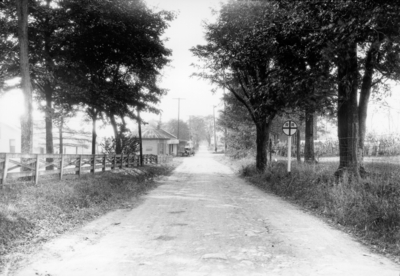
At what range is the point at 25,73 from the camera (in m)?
11.4

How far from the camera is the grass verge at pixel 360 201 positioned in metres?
6.07

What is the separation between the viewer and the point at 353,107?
37.5 feet

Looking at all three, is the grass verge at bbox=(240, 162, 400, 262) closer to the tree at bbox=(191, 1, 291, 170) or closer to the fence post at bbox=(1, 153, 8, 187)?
the tree at bbox=(191, 1, 291, 170)

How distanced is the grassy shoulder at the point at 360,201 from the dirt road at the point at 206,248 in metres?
0.47

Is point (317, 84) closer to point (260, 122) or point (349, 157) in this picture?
point (349, 157)

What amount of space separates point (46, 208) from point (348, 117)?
33.4 ft

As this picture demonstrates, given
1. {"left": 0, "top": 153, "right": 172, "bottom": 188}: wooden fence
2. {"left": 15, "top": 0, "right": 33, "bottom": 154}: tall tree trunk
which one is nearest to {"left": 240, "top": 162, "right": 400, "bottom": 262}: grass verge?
{"left": 0, "top": 153, "right": 172, "bottom": 188}: wooden fence

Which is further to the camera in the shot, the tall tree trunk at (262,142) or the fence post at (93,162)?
the tall tree trunk at (262,142)

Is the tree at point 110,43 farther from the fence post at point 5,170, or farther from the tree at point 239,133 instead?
the tree at point 239,133

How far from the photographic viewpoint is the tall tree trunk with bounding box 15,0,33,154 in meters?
11.3

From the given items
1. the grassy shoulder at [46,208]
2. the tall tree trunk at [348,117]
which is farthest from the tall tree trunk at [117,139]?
the tall tree trunk at [348,117]

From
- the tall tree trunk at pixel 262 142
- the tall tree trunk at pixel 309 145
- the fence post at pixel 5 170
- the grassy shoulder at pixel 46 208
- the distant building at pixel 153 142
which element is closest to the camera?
the grassy shoulder at pixel 46 208

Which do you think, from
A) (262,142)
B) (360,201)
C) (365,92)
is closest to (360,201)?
(360,201)

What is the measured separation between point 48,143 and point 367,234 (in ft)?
52.9
